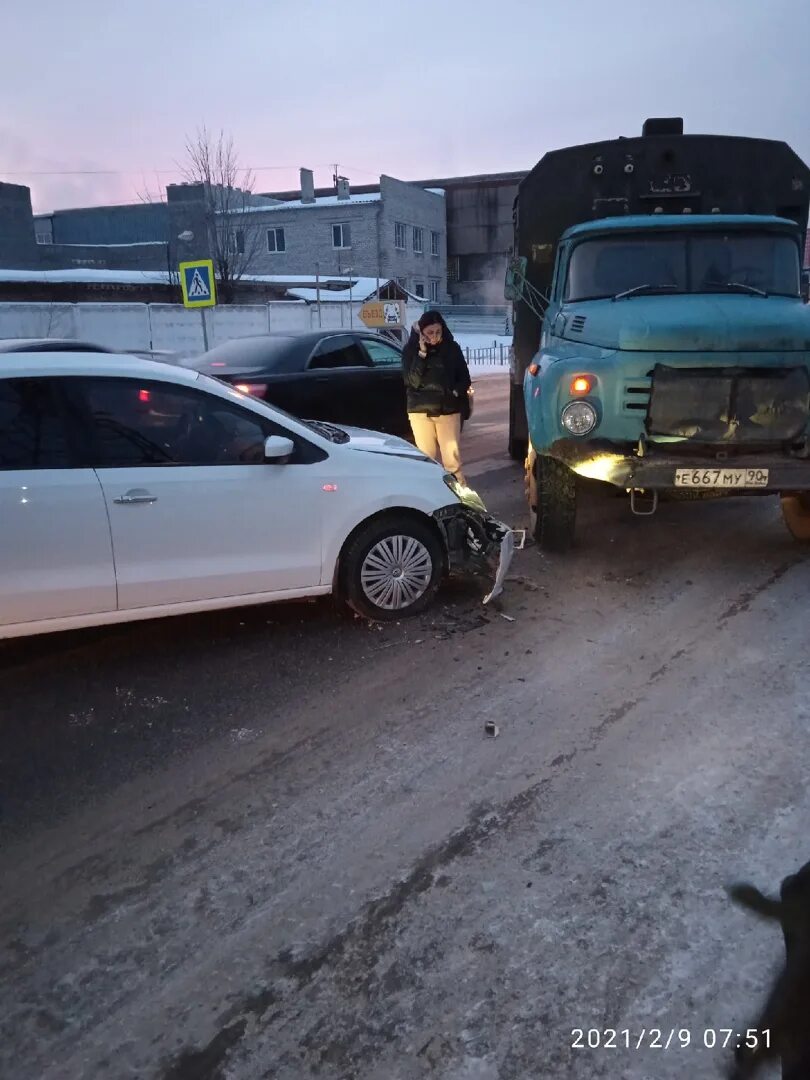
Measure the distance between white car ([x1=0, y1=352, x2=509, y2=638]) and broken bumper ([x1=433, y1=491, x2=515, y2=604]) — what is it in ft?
0.20

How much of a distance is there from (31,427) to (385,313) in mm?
14776

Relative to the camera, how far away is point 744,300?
5.94m

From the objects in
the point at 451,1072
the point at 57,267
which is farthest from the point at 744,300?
the point at 57,267

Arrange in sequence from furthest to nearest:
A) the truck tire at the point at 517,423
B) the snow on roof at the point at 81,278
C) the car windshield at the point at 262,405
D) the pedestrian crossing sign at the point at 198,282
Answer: the snow on roof at the point at 81,278 < the pedestrian crossing sign at the point at 198,282 < the truck tire at the point at 517,423 < the car windshield at the point at 262,405

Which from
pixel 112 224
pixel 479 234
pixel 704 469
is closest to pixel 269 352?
pixel 704 469

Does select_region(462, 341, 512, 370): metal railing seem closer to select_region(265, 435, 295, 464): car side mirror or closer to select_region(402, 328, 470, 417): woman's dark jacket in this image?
select_region(402, 328, 470, 417): woman's dark jacket

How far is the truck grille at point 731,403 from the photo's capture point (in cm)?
527

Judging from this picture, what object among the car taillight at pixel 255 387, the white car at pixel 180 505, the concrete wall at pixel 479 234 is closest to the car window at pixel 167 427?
the white car at pixel 180 505

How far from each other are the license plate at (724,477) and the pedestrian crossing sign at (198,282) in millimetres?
9726

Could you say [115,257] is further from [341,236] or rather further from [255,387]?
[255,387]

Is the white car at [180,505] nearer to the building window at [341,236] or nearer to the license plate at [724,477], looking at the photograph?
the license plate at [724,477]

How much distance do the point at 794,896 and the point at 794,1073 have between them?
657mm

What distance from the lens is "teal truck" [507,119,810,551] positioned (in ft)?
17.4
